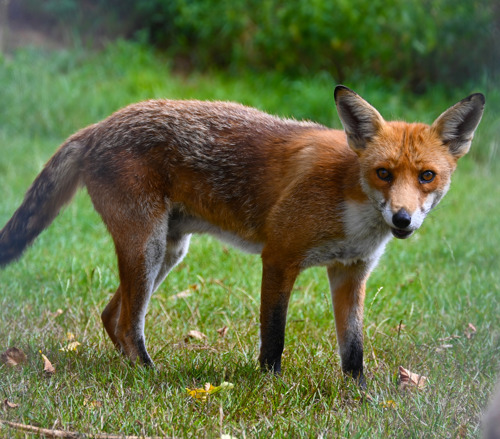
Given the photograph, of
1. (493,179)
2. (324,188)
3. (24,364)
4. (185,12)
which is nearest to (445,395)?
(324,188)

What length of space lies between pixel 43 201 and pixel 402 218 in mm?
2540

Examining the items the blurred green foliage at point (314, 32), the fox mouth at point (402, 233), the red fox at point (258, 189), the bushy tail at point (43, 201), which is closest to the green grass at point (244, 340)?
the red fox at point (258, 189)

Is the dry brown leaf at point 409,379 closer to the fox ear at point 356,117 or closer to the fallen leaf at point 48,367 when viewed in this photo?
the fox ear at point 356,117

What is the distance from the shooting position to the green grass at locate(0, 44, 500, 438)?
361 centimetres

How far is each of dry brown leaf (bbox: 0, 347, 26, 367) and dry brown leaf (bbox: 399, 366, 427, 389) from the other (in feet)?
8.00

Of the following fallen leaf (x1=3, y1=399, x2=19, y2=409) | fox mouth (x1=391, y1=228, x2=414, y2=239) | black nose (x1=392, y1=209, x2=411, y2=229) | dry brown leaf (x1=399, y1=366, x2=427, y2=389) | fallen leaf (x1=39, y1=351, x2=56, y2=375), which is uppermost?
black nose (x1=392, y1=209, x2=411, y2=229)

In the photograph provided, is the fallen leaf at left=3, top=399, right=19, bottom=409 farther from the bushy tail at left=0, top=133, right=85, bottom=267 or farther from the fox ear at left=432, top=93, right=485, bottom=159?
the fox ear at left=432, top=93, right=485, bottom=159

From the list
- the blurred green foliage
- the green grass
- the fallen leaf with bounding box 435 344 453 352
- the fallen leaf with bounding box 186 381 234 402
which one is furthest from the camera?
the blurred green foliage

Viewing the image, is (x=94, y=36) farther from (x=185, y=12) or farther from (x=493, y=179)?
(x=493, y=179)

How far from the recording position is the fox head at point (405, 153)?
380cm

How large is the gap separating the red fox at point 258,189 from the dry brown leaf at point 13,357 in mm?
630

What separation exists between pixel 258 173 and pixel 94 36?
38.1 feet

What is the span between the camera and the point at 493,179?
10.3 m

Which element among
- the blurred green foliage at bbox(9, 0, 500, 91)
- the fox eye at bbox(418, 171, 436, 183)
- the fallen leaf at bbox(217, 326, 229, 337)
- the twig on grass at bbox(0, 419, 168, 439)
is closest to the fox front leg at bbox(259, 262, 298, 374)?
the fallen leaf at bbox(217, 326, 229, 337)
